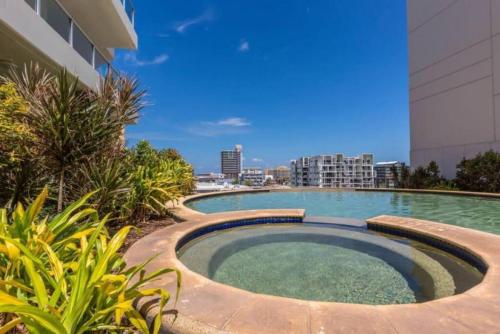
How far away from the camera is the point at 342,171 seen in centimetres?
8500

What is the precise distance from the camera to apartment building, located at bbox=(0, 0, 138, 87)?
5.81m

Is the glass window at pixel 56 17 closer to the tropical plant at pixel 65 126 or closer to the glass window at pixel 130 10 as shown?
the tropical plant at pixel 65 126

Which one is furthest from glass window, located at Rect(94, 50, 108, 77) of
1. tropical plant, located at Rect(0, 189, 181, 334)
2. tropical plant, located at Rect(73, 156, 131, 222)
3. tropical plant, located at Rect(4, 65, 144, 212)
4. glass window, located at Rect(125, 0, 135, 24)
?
tropical plant, located at Rect(0, 189, 181, 334)

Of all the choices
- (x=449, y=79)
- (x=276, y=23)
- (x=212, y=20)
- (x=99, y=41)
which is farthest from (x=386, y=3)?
(x=99, y=41)

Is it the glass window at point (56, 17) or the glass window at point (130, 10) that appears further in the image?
the glass window at point (130, 10)

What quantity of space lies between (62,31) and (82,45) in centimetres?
127

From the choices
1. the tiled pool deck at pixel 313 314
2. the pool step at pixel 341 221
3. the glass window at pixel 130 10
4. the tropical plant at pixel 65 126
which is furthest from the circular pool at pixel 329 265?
the glass window at pixel 130 10

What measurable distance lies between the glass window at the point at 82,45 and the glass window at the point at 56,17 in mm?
457

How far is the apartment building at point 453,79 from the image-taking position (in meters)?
12.0

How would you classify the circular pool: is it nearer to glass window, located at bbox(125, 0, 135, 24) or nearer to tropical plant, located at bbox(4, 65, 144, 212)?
tropical plant, located at bbox(4, 65, 144, 212)

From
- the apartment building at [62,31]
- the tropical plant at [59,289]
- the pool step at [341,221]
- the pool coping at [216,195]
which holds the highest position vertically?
the apartment building at [62,31]

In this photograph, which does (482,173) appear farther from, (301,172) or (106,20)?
(301,172)

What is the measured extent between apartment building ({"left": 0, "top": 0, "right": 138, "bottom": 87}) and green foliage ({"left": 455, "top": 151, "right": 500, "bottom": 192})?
50.7 feet

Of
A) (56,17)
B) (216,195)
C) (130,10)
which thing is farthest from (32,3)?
(216,195)
